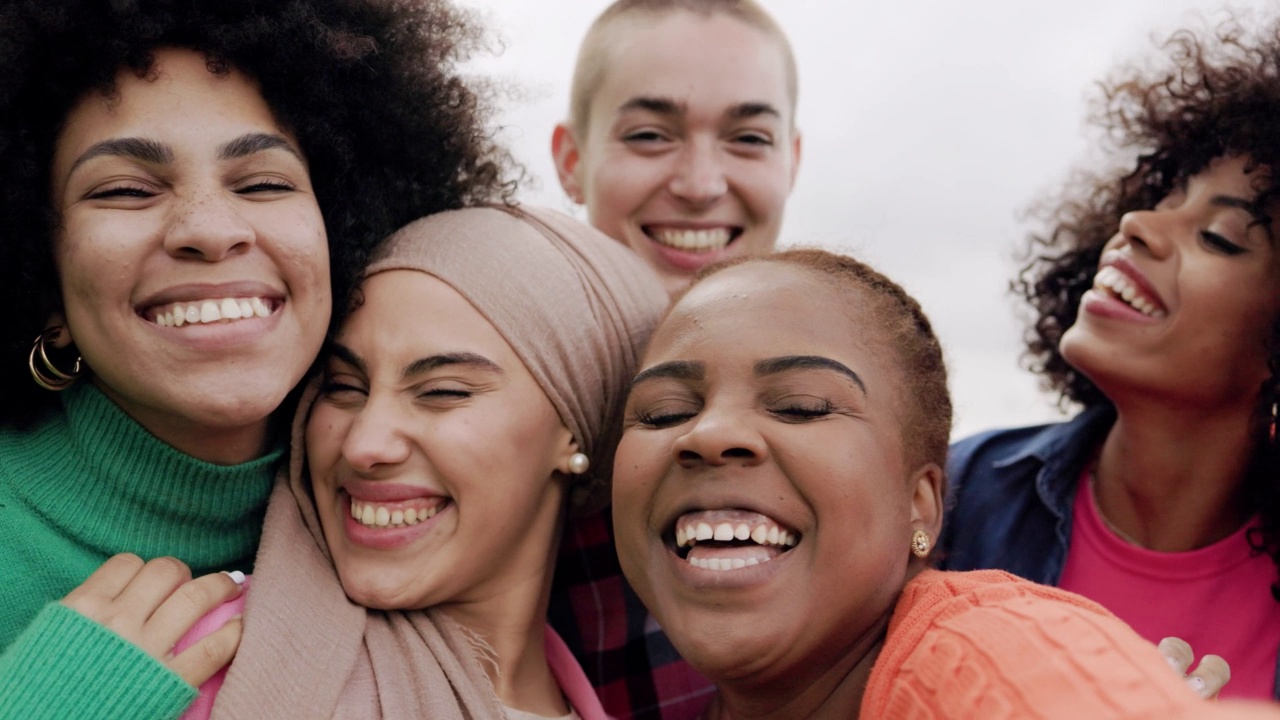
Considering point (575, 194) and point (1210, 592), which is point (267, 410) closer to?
point (575, 194)

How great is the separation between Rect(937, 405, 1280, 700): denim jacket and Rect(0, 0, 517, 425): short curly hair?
6.65 ft

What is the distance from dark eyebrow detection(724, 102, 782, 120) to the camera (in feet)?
15.6

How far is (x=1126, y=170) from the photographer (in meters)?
4.78

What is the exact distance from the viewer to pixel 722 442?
8.60 ft

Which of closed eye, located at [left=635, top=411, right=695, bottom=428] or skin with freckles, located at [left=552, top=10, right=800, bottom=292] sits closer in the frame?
closed eye, located at [left=635, top=411, right=695, bottom=428]

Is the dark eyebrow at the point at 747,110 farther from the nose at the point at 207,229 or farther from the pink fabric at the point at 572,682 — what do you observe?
the nose at the point at 207,229

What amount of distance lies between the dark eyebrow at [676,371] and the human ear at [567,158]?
2.57 m

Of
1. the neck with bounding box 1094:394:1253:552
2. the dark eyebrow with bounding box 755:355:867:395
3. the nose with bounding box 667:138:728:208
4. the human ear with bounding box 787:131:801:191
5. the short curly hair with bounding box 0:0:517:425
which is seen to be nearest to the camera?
the dark eyebrow with bounding box 755:355:867:395

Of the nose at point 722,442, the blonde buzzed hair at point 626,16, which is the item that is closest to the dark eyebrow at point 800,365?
the nose at point 722,442

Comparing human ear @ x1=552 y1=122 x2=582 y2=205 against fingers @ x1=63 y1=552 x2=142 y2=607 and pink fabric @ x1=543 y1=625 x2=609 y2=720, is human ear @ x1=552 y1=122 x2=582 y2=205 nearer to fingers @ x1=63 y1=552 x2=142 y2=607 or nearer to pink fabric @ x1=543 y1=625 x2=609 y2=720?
pink fabric @ x1=543 y1=625 x2=609 y2=720

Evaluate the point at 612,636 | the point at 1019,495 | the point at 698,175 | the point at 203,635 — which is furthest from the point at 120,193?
the point at 1019,495

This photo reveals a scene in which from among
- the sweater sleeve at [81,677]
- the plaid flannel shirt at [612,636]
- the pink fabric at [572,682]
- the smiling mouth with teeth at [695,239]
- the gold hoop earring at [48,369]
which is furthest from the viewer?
the smiling mouth with teeth at [695,239]

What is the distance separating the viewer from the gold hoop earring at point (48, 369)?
304 centimetres

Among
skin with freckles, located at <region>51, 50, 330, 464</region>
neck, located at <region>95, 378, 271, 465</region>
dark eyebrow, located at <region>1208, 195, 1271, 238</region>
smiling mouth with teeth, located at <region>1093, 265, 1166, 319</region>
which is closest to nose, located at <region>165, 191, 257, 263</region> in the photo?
skin with freckles, located at <region>51, 50, 330, 464</region>
